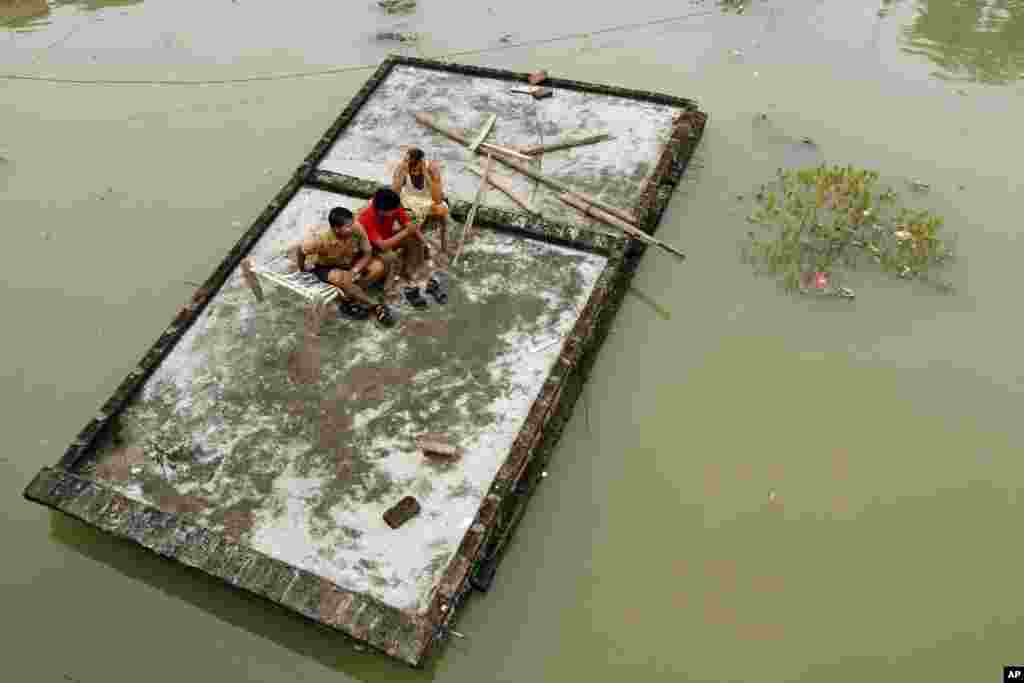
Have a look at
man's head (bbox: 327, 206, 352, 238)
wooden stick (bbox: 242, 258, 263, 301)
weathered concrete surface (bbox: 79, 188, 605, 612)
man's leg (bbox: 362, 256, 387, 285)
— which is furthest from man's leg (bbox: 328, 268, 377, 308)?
wooden stick (bbox: 242, 258, 263, 301)

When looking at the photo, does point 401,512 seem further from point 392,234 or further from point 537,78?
point 537,78

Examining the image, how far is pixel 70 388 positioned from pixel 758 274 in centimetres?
643

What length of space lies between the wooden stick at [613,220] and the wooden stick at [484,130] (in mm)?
1197

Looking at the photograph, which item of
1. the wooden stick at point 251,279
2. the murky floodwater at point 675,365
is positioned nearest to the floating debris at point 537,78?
the murky floodwater at point 675,365

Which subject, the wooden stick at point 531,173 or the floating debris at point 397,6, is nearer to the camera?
the wooden stick at point 531,173

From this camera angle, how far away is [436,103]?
8383 mm

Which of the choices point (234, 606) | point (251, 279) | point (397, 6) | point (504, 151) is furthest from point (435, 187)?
point (397, 6)

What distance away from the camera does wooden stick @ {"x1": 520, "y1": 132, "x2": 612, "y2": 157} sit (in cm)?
763

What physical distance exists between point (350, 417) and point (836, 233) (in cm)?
500

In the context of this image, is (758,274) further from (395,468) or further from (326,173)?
(326,173)

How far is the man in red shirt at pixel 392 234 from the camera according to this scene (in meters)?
5.97

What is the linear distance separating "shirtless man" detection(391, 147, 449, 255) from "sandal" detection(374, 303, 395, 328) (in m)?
0.89

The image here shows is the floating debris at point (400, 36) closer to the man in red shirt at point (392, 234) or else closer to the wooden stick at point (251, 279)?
the man in red shirt at point (392, 234)

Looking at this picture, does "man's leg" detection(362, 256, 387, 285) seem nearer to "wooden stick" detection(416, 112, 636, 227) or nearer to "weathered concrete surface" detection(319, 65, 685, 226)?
"weathered concrete surface" detection(319, 65, 685, 226)
